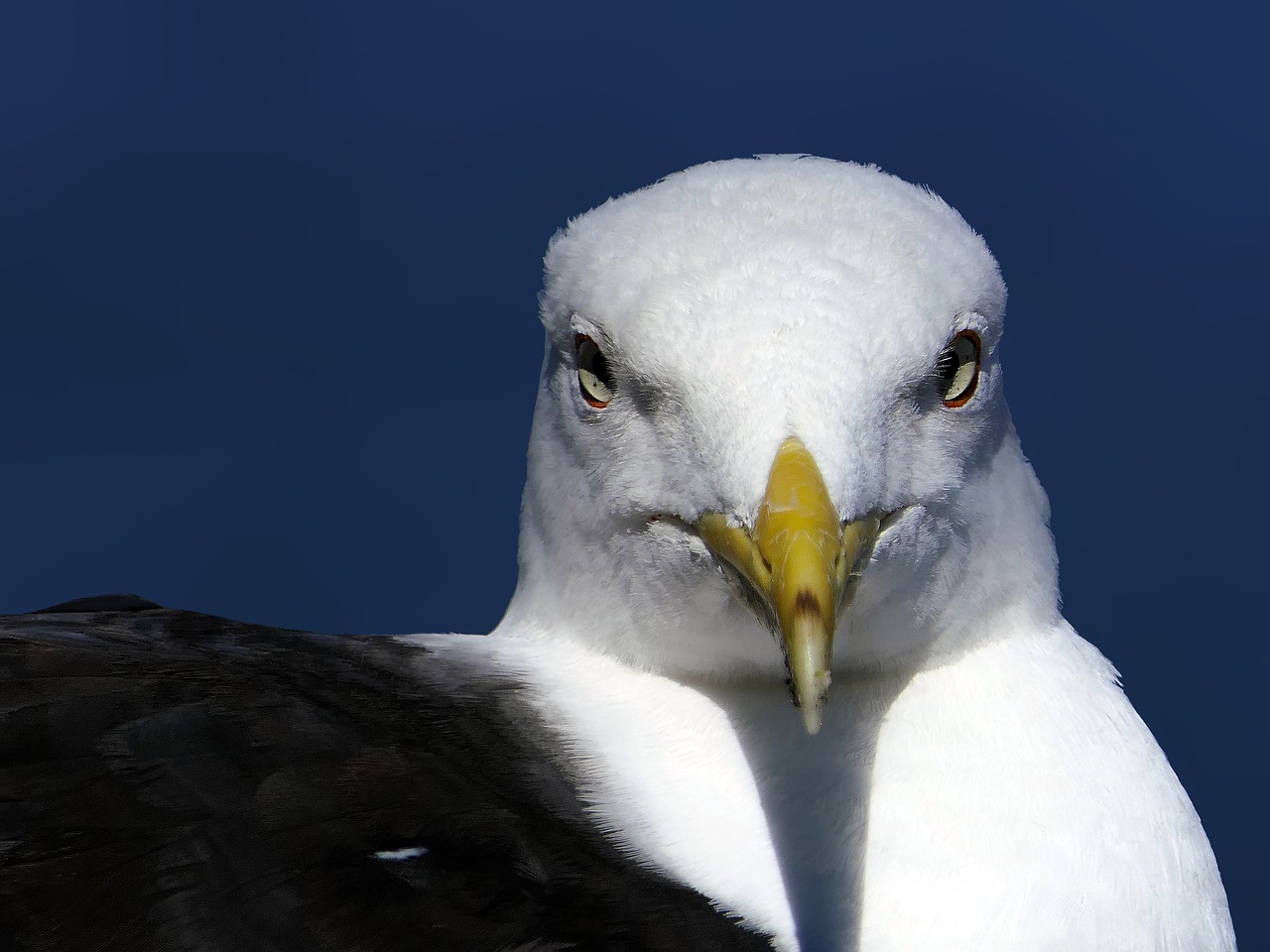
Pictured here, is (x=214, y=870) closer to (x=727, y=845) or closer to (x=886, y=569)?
(x=727, y=845)

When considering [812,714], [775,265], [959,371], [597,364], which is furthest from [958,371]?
[812,714]

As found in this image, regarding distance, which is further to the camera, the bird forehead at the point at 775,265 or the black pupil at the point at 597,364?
the black pupil at the point at 597,364

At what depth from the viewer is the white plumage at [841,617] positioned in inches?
62.4

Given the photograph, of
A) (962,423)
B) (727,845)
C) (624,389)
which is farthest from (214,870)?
(962,423)

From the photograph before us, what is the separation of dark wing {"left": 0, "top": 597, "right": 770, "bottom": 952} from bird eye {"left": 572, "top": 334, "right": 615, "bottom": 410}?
39cm

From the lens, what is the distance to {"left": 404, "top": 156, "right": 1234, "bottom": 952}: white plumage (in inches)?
62.4

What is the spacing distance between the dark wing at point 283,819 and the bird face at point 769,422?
26 centimetres

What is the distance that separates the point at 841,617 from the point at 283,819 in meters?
0.63

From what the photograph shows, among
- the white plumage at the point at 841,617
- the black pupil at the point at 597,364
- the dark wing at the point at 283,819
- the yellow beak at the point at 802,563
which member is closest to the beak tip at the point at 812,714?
the yellow beak at the point at 802,563

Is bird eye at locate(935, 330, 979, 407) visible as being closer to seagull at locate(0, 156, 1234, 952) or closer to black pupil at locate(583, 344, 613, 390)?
seagull at locate(0, 156, 1234, 952)

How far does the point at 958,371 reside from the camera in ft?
5.72

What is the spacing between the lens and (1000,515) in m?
1.84

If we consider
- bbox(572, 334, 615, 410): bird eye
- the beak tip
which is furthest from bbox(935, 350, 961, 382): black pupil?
the beak tip

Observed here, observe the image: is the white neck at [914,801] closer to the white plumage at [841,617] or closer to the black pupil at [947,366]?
the white plumage at [841,617]
